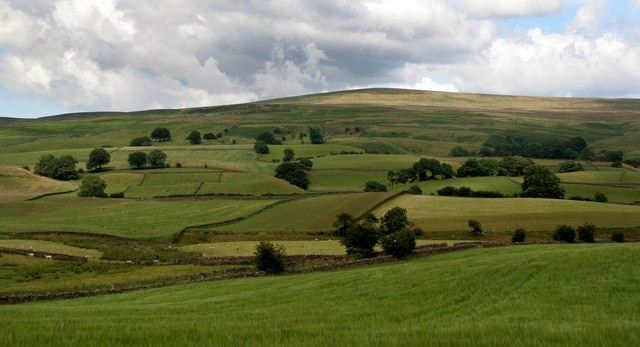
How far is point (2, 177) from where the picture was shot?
429ft

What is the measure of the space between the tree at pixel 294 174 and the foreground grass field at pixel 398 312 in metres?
102

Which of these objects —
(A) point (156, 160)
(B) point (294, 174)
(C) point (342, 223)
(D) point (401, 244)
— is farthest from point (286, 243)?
(A) point (156, 160)

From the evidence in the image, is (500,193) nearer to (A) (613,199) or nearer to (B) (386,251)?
(A) (613,199)

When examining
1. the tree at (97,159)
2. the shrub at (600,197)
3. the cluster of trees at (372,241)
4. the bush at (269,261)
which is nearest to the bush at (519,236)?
the cluster of trees at (372,241)

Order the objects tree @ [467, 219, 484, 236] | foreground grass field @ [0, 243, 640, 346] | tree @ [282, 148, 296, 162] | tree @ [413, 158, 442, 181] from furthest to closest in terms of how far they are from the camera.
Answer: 1. tree @ [282, 148, 296, 162]
2. tree @ [413, 158, 442, 181]
3. tree @ [467, 219, 484, 236]
4. foreground grass field @ [0, 243, 640, 346]

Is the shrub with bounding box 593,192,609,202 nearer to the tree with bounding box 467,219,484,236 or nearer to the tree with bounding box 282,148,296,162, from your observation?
the tree with bounding box 467,219,484,236

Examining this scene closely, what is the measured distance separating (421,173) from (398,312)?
12177cm

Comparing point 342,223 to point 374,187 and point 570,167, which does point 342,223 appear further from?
point 570,167

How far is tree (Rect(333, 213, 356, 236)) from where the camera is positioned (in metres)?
78.8

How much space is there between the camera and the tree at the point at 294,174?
5507 inches

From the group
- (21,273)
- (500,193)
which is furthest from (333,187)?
(21,273)

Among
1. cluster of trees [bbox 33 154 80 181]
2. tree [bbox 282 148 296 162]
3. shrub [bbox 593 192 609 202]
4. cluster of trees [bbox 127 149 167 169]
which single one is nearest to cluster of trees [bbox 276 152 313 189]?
tree [bbox 282 148 296 162]

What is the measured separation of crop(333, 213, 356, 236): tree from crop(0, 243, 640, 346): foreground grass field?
41835 millimetres

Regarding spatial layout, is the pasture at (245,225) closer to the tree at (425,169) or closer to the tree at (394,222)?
the tree at (394,222)
